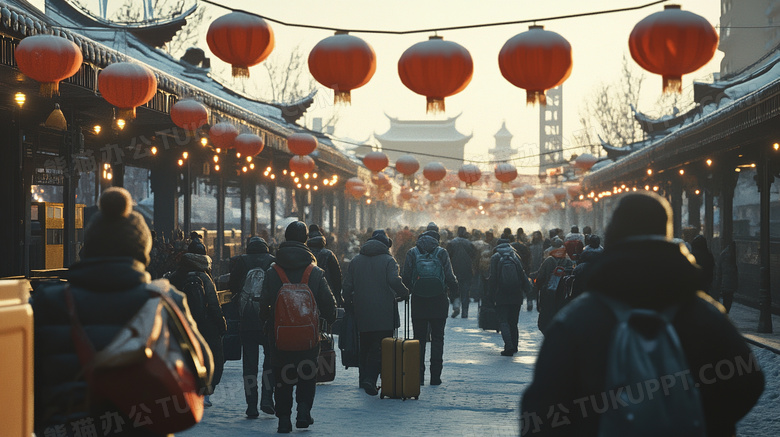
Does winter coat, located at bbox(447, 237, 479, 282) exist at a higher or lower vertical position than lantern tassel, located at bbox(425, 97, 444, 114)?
lower

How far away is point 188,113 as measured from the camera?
10977mm

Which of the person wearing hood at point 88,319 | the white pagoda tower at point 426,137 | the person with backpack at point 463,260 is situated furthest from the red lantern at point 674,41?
the white pagoda tower at point 426,137

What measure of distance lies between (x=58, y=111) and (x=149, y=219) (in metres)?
16.2

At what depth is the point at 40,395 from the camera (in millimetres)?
3295

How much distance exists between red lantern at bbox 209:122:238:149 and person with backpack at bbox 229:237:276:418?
5.15 m

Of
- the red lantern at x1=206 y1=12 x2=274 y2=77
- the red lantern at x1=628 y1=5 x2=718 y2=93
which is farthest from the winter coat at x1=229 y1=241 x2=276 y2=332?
the red lantern at x1=628 y1=5 x2=718 y2=93

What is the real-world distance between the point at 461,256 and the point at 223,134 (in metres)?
5.73

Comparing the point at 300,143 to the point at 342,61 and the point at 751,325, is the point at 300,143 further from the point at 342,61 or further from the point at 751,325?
the point at 751,325

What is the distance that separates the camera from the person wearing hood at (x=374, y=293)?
8.66 m

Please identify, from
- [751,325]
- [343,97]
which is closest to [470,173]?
[751,325]

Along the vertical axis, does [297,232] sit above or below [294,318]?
above

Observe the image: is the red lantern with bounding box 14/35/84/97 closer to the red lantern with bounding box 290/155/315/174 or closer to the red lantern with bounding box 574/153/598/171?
the red lantern with bounding box 290/155/315/174

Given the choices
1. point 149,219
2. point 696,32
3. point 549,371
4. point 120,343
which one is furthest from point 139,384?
point 149,219

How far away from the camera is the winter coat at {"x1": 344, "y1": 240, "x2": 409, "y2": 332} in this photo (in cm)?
866
